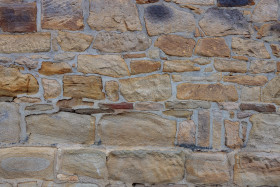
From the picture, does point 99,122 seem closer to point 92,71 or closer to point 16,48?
point 92,71

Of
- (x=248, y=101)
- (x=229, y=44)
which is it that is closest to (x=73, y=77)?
(x=229, y=44)

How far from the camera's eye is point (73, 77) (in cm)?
182

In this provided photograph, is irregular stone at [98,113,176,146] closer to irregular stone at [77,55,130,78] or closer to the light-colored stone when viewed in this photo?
irregular stone at [77,55,130,78]

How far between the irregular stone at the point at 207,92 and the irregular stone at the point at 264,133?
236mm

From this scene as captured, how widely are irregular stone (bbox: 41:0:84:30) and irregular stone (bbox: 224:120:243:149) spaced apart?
1.25 meters

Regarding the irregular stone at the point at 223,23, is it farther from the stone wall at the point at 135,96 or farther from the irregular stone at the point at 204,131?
the irregular stone at the point at 204,131

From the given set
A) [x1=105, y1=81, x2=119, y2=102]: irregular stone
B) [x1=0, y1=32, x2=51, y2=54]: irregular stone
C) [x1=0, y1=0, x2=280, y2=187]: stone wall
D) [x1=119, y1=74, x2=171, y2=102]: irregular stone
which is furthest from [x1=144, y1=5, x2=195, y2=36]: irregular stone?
[x1=0, y1=32, x2=51, y2=54]: irregular stone

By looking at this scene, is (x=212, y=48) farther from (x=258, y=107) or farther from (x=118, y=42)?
(x=118, y=42)

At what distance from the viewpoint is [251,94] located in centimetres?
191

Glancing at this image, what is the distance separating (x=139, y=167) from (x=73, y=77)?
769 millimetres

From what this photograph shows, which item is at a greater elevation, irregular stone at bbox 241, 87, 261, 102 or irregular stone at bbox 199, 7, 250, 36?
irregular stone at bbox 199, 7, 250, 36

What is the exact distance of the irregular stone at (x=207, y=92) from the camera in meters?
1.87

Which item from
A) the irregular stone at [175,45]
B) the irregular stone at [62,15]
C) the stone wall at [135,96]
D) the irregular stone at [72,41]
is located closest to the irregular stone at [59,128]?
the stone wall at [135,96]

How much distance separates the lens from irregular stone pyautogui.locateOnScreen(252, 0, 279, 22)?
195cm
